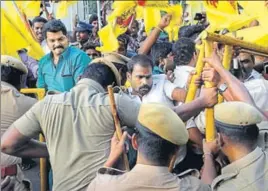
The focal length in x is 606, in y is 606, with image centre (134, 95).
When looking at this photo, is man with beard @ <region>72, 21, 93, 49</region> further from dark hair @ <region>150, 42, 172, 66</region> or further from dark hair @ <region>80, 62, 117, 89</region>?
dark hair @ <region>80, 62, 117, 89</region>

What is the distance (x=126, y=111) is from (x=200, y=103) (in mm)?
436

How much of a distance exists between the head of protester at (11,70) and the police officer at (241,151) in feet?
5.08

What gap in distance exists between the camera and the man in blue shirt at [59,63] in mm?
5336

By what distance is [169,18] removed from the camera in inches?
186

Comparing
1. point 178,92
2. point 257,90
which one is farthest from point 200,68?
point 178,92

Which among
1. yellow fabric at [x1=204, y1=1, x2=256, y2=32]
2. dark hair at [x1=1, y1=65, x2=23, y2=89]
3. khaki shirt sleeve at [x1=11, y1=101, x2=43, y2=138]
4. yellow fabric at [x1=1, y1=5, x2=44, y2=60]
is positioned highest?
yellow fabric at [x1=204, y1=1, x2=256, y2=32]

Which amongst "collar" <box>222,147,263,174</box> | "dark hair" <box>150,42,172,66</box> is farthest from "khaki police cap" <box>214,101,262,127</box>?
"dark hair" <box>150,42,172,66</box>

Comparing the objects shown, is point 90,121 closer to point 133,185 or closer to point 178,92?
point 133,185

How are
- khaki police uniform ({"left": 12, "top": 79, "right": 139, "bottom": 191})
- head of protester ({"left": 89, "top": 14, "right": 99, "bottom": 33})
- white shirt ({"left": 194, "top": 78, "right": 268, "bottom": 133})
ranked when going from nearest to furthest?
1. khaki police uniform ({"left": 12, "top": 79, "right": 139, "bottom": 191})
2. white shirt ({"left": 194, "top": 78, "right": 268, "bottom": 133})
3. head of protester ({"left": 89, "top": 14, "right": 99, "bottom": 33})

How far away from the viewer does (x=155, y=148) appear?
2.73 metres

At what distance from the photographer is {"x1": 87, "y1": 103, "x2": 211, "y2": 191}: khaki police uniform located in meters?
2.72

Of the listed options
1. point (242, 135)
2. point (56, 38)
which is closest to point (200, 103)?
point (242, 135)

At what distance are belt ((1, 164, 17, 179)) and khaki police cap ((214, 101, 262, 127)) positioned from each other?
1592mm

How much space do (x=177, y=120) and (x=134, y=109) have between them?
0.69 m
